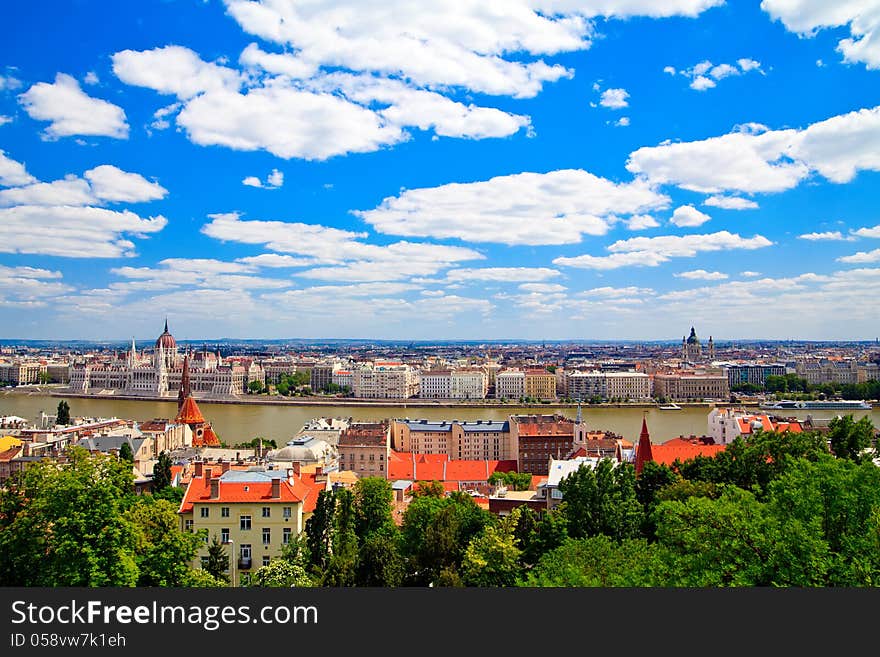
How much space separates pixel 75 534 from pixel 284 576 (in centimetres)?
145

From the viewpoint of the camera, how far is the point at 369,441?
42.7 ft

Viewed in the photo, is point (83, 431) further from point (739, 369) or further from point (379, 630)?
point (739, 369)

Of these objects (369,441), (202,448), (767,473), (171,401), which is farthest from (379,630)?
(171,401)

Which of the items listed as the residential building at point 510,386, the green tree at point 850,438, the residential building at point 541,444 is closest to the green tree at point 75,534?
the green tree at point 850,438

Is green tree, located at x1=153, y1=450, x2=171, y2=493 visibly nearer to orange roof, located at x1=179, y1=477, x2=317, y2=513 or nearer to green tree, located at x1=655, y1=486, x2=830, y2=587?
orange roof, located at x1=179, y1=477, x2=317, y2=513

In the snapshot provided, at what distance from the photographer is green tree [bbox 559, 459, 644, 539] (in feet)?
18.7

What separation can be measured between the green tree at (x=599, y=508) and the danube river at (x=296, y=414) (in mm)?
12607

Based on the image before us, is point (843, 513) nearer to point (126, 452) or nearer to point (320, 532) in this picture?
point (320, 532)

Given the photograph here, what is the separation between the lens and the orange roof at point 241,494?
21.2 feet

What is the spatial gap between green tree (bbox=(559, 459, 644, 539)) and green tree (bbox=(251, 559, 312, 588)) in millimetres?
1896

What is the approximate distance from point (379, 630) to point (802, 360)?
42.2 meters

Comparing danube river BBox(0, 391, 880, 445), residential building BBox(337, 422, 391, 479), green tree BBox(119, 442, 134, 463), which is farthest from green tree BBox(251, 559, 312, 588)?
danube river BBox(0, 391, 880, 445)

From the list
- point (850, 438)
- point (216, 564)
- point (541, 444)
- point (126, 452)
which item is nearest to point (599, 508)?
point (216, 564)

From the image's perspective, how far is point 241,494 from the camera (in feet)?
21.4
